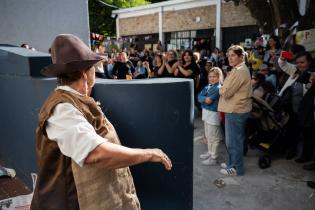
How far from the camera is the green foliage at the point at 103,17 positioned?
26734mm

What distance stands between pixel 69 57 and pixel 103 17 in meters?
26.8

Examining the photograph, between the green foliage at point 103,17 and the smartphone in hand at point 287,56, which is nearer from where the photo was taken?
the smartphone in hand at point 287,56

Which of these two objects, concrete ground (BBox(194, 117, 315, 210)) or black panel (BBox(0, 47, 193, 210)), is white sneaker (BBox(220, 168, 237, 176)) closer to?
concrete ground (BBox(194, 117, 315, 210))

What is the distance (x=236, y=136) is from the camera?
4.24m

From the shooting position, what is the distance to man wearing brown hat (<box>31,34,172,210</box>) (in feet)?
4.59

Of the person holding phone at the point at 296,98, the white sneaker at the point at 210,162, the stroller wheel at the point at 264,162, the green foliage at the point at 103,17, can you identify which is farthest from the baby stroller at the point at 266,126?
the green foliage at the point at 103,17

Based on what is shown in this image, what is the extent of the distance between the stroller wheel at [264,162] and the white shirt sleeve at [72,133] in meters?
3.80

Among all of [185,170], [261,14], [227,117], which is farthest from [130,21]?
[185,170]

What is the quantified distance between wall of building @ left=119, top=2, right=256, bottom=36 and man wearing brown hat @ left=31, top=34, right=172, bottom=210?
16.2 m

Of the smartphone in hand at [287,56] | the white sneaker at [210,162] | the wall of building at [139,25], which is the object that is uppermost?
the wall of building at [139,25]

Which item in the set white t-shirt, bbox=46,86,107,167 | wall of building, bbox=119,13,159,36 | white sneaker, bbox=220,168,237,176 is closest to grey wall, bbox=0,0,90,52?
white sneaker, bbox=220,168,237,176

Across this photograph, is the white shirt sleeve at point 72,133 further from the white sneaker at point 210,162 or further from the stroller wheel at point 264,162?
the stroller wheel at point 264,162

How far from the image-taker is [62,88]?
154 cm

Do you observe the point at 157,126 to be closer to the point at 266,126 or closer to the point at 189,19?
the point at 266,126
